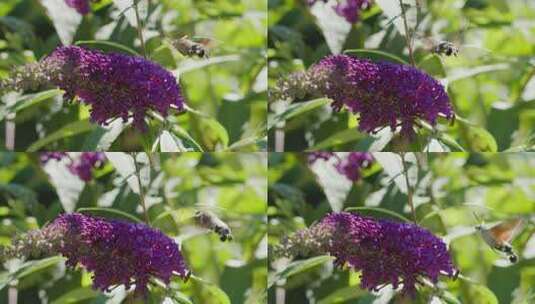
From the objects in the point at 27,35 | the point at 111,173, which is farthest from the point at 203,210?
the point at 27,35

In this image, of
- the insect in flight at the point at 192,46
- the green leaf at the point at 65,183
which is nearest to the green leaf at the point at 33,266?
the green leaf at the point at 65,183

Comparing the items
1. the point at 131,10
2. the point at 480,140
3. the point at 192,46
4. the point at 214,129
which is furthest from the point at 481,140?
the point at 131,10

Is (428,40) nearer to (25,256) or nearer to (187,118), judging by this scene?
(187,118)

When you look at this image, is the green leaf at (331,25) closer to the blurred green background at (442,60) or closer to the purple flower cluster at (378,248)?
the blurred green background at (442,60)

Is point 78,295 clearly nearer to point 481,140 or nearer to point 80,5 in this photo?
point 80,5

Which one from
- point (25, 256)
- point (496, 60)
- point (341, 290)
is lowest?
point (341, 290)

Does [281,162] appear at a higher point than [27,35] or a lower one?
lower

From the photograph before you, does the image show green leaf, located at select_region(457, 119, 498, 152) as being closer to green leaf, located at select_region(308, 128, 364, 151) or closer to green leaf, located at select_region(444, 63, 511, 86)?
green leaf, located at select_region(444, 63, 511, 86)
